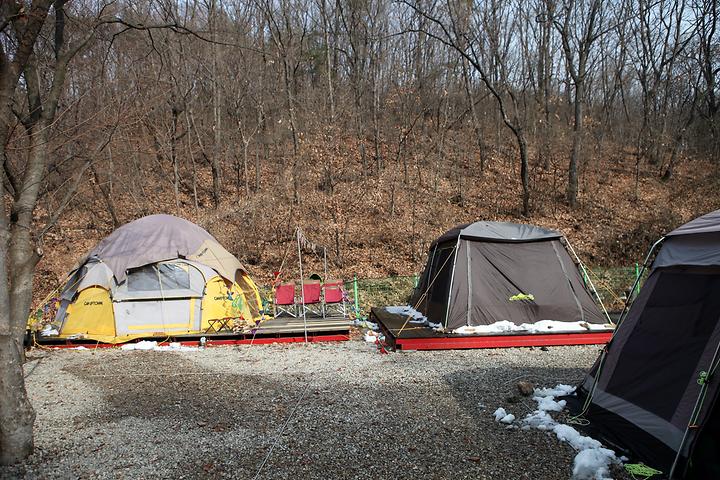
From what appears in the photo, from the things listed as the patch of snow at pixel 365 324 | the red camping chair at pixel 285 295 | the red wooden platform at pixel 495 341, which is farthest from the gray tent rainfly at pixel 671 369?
the red camping chair at pixel 285 295

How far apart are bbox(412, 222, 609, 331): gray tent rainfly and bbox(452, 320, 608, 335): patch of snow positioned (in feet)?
0.38

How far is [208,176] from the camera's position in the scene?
84.4 ft

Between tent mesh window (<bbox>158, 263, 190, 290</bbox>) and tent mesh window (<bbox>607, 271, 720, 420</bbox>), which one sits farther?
tent mesh window (<bbox>158, 263, 190, 290</bbox>)

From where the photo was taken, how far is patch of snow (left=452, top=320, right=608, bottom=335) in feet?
30.4

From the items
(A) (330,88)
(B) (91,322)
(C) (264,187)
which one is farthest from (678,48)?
(B) (91,322)

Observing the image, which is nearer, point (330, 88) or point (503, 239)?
point (503, 239)

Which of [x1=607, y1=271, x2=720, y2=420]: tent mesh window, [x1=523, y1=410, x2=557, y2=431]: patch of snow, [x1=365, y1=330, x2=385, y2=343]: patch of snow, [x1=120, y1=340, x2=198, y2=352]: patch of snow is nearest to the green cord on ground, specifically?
[x1=607, y1=271, x2=720, y2=420]: tent mesh window

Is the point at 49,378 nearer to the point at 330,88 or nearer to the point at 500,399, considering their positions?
the point at 500,399

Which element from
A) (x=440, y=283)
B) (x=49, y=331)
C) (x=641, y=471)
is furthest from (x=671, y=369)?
(x=49, y=331)

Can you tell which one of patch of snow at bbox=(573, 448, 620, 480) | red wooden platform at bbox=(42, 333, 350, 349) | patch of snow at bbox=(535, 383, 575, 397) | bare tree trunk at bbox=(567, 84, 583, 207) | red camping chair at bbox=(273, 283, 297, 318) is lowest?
red wooden platform at bbox=(42, 333, 350, 349)

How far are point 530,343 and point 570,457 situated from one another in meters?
4.84

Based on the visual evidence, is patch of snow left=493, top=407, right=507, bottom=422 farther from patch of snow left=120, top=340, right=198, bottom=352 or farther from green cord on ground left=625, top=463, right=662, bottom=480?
patch of snow left=120, top=340, right=198, bottom=352

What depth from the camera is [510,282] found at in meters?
9.71

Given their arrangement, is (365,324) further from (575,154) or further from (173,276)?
(575,154)
